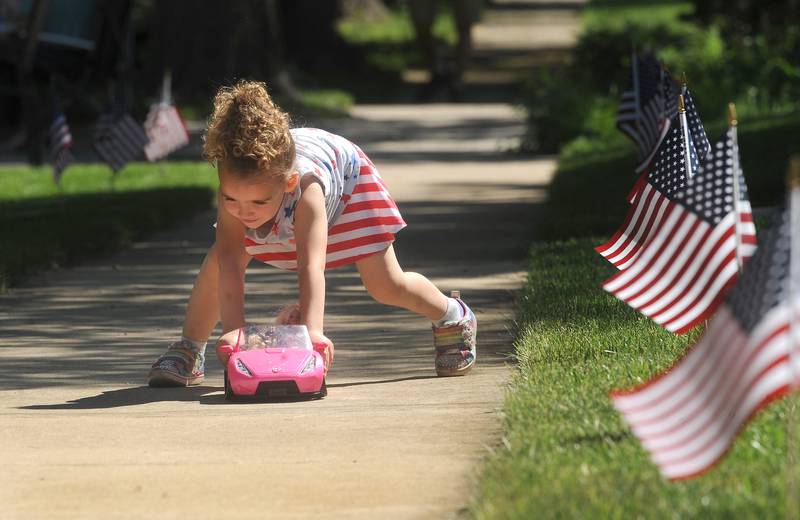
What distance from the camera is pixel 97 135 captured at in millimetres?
14180

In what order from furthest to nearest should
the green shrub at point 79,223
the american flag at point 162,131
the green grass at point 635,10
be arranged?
1. the green grass at point 635,10
2. the american flag at point 162,131
3. the green shrub at point 79,223

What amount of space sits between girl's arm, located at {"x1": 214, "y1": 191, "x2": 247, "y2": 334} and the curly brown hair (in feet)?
0.92

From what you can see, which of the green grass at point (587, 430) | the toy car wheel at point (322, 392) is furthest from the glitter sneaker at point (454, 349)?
the toy car wheel at point (322, 392)

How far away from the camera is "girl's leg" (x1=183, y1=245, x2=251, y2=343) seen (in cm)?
637

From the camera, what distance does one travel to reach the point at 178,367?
20.9ft

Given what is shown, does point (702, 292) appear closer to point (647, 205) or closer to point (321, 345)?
point (647, 205)

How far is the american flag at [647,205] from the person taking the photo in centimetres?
623

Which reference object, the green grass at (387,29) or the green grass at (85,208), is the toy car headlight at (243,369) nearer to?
the green grass at (85,208)

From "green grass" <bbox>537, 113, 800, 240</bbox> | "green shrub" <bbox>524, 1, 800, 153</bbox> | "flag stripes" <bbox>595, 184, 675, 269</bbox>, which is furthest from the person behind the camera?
"green shrub" <bbox>524, 1, 800, 153</bbox>

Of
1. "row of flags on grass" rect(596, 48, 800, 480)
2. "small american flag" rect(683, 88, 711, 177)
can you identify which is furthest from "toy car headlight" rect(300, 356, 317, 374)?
"small american flag" rect(683, 88, 711, 177)

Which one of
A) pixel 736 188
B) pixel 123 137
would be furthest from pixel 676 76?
pixel 736 188

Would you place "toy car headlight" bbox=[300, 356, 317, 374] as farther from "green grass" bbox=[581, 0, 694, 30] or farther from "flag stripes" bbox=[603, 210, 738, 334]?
"green grass" bbox=[581, 0, 694, 30]

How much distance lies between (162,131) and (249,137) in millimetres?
8925

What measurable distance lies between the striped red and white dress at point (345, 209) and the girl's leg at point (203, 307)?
0.20 metres
